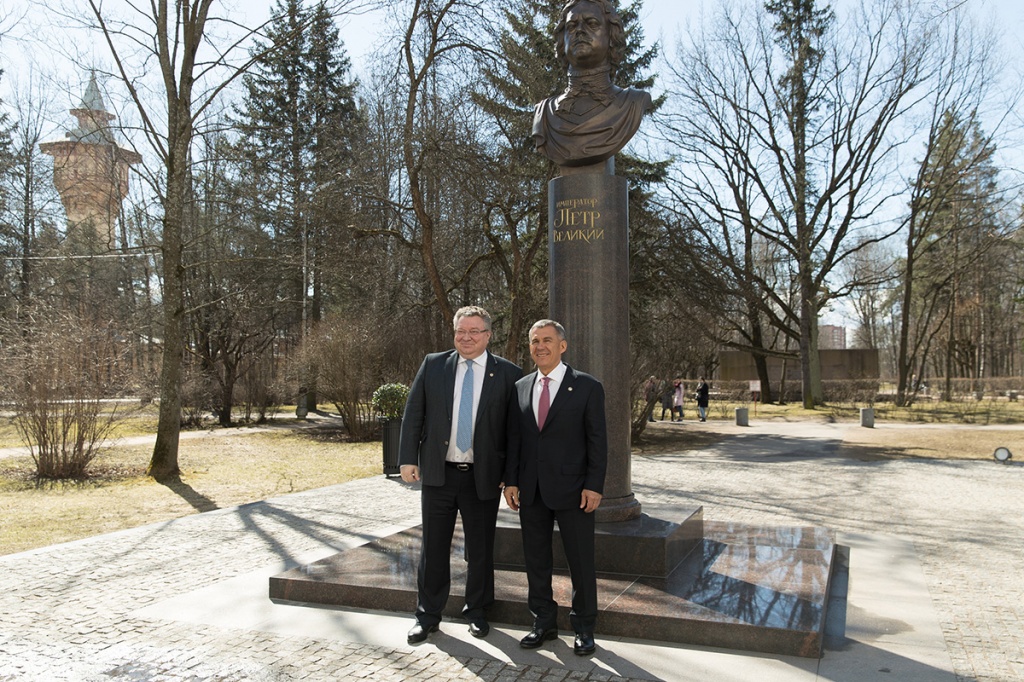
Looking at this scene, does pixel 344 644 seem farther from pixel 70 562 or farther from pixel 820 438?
pixel 820 438

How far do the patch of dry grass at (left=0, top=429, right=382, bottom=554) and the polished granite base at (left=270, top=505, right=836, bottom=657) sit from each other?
419 centimetres

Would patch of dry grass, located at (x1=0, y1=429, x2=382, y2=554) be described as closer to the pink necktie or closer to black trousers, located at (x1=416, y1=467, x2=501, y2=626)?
black trousers, located at (x1=416, y1=467, x2=501, y2=626)

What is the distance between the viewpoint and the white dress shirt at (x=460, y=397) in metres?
4.84

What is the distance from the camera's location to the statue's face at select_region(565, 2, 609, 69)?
22.8 feet

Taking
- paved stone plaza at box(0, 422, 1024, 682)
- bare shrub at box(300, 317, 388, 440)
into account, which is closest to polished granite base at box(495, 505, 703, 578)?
paved stone plaza at box(0, 422, 1024, 682)

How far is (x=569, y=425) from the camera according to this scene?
4.64 meters

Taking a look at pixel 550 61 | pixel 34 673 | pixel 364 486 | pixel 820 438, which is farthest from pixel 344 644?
pixel 820 438

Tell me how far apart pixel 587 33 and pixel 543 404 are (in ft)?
12.5

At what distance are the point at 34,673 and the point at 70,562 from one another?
10.5 ft

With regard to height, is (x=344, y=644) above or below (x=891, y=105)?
below

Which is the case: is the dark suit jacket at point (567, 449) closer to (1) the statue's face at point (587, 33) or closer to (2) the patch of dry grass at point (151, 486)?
(1) the statue's face at point (587, 33)

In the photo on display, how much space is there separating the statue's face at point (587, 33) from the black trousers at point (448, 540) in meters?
4.08

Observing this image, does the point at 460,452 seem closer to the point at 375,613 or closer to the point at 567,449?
the point at 567,449

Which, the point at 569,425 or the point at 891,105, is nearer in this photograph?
the point at 569,425
